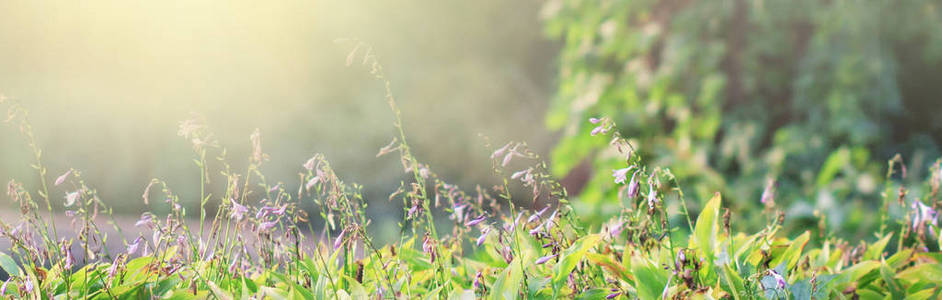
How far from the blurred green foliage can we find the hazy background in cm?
215

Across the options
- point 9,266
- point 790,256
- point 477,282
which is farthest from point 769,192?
point 9,266

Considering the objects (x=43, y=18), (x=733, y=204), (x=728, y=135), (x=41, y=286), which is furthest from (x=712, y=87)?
(x=43, y=18)

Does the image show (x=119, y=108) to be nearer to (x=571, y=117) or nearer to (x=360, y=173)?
(x=360, y=173)

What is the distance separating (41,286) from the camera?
4.37ft

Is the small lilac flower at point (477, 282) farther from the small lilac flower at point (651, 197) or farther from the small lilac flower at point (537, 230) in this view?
the small lilac flower at point (651, 197)

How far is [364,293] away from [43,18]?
5.80m

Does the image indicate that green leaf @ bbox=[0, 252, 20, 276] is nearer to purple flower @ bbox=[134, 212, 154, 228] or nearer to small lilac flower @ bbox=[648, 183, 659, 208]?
purple flower @ bbox=[134, 212, 154, 228]

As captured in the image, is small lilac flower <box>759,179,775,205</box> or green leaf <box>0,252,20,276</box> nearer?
green leaf <box>0,252,20,276</box>

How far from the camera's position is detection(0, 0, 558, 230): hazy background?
6.08 m

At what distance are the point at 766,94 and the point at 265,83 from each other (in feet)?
13.4

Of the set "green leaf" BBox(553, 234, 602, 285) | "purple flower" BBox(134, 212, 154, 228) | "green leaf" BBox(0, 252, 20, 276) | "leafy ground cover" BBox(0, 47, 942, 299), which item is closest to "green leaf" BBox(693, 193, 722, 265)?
"leafy ground cover" BBox(0, 47, 942, 299)

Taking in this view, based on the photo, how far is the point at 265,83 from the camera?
6.51 metres

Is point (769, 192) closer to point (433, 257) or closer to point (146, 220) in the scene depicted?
point (433, 257)

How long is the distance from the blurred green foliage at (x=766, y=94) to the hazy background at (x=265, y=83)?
215 centimetres
